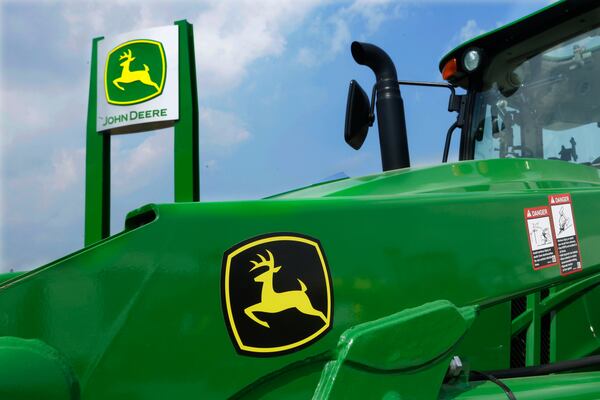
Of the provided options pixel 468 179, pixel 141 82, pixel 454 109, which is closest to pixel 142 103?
pixel 141 82

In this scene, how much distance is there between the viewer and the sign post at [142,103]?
204 inches

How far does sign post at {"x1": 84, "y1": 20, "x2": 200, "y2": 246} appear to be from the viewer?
5180 millimetres

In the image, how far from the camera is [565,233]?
6.46ft

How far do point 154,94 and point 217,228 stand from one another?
14.4ft

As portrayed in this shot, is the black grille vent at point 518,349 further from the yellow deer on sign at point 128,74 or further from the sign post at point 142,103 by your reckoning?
the yellow deer on sign at point 128,74

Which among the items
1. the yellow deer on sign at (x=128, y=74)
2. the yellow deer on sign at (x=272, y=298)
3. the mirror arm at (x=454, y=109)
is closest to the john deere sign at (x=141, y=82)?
the yellow deer on sign at (x=128, y=74)

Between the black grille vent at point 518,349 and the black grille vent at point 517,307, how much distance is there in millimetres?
67

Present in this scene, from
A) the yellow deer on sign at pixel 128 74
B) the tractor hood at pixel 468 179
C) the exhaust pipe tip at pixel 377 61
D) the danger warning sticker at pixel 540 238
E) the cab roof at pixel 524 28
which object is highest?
the yellow deer on sign at pixel 128 74

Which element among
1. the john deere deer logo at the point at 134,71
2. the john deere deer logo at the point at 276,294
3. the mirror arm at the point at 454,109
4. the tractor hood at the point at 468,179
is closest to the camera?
the john deere deer logo at the point at 276,294

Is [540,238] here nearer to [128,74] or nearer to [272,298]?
[272,298]

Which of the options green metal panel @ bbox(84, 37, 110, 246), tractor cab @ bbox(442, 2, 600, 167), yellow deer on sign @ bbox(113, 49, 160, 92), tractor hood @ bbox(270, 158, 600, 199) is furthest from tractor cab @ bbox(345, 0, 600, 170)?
yellow deer on sign @ bbox(113, 49, 160, 92)

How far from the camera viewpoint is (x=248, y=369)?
1405 mm

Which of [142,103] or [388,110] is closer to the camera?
[388,110]

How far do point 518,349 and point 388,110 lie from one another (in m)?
1.12
